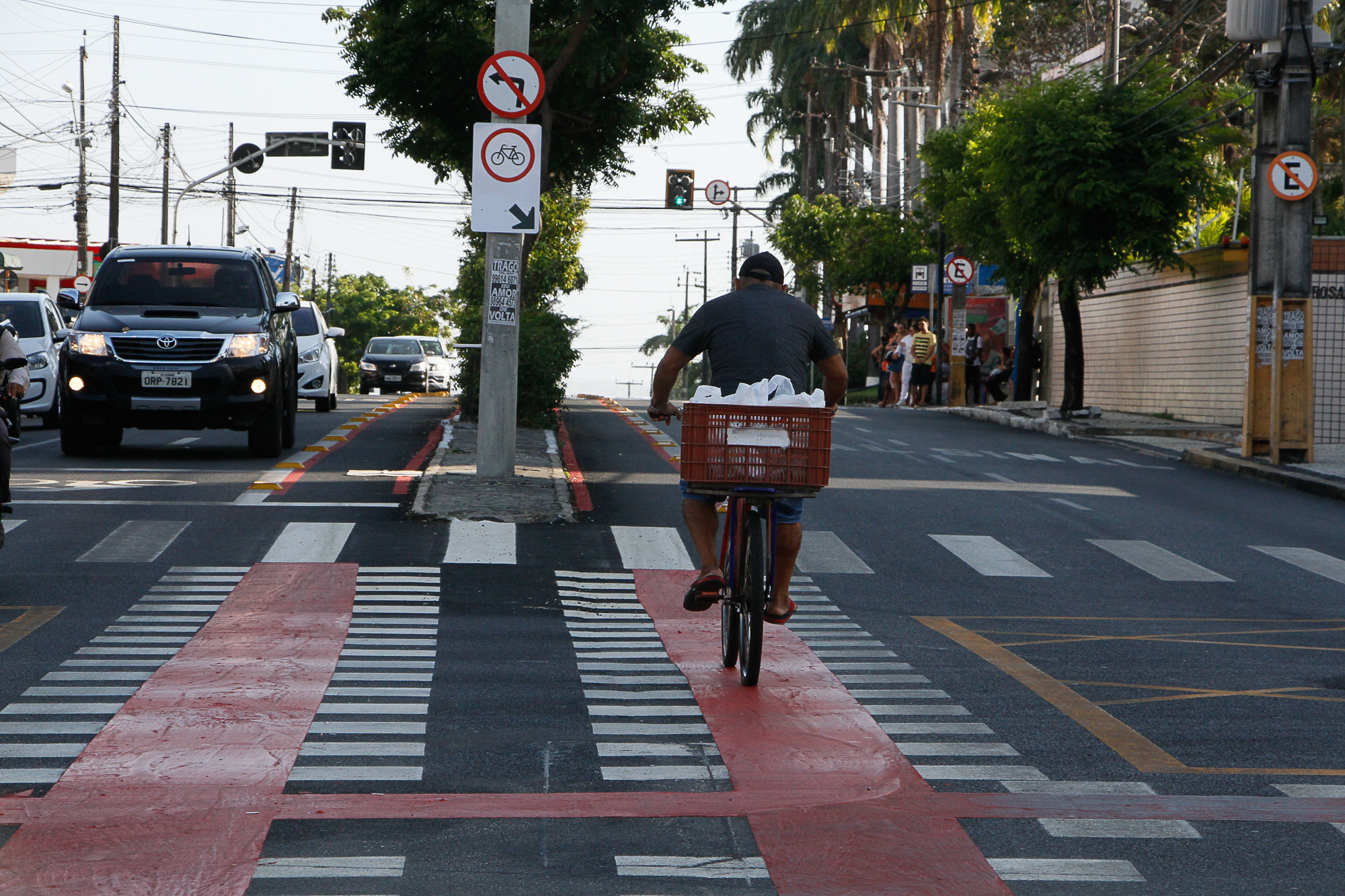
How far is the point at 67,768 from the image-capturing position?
5551 mm

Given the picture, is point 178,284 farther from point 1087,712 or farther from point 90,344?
point 1087,712

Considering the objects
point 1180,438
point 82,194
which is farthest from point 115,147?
point 1180,438

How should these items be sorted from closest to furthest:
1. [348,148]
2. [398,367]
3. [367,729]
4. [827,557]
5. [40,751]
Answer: [40,751] < [367,729] < [827,557] < [348,148] < [398,367]

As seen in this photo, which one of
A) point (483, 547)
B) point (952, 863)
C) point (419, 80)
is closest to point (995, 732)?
point (952, 863)

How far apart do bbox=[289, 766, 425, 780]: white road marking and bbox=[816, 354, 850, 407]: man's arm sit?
277 centimetres

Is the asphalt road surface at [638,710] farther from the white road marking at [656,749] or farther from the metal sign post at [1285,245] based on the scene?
the metal sign post at [1285,245]

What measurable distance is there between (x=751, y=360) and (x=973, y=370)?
3494cm

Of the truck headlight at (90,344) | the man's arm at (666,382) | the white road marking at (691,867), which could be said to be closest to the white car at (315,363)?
the truck headlight at (90,344)

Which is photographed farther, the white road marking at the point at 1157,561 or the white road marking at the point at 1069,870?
the white road marking at the point at 1157,561

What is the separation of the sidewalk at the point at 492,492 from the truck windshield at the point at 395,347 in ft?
103

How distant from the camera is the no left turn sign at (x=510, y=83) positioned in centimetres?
1377

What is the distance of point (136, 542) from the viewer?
11.4 metres

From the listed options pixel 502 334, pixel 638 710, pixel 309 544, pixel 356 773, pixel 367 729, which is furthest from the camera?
pixel 502 334

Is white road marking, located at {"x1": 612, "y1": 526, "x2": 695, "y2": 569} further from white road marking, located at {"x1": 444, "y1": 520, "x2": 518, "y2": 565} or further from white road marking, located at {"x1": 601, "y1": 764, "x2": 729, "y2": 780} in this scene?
white road marking, located at {"x1": 601, "y1": 764, "x2": 729, "y2": 780}
